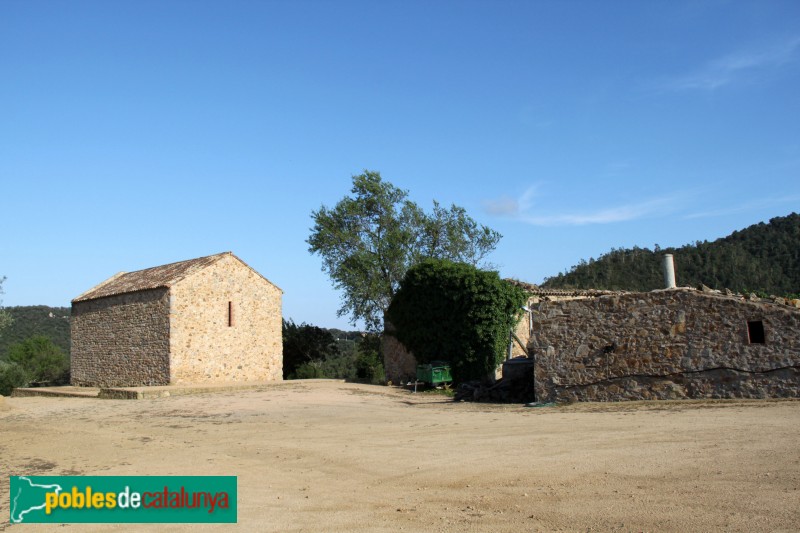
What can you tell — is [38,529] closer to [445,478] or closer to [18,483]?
[18,483]

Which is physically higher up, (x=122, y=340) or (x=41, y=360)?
(x=122, y=340)

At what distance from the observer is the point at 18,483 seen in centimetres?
849

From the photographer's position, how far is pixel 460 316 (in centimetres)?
2378

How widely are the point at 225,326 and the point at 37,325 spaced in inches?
1667

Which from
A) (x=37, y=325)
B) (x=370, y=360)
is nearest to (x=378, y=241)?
(x=370, y=360)

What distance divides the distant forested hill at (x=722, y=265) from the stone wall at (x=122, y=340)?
21800mm

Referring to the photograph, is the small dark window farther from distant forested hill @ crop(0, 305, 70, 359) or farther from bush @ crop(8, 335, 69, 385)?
distant forested hill @ crop(0, 305, 70, 359)

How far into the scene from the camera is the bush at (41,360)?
4034 centimetres

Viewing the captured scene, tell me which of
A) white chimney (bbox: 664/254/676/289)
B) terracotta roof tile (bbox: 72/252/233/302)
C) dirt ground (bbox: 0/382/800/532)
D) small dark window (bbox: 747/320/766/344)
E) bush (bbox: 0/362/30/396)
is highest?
terracotta roof tile (bbox: 72/252/233/302)

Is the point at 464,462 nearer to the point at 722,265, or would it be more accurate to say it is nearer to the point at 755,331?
the point at 755,331

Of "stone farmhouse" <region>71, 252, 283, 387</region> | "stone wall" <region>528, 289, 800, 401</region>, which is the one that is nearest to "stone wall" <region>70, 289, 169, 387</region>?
"stone farmhouse" <region>71, 252, 283, 387</region>

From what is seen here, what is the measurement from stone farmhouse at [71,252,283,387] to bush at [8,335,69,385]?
1056 centimetres

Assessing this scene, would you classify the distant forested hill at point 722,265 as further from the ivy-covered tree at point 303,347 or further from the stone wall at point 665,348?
the stone wall at point 665,348

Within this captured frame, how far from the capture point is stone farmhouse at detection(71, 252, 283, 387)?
26766 millimetres
